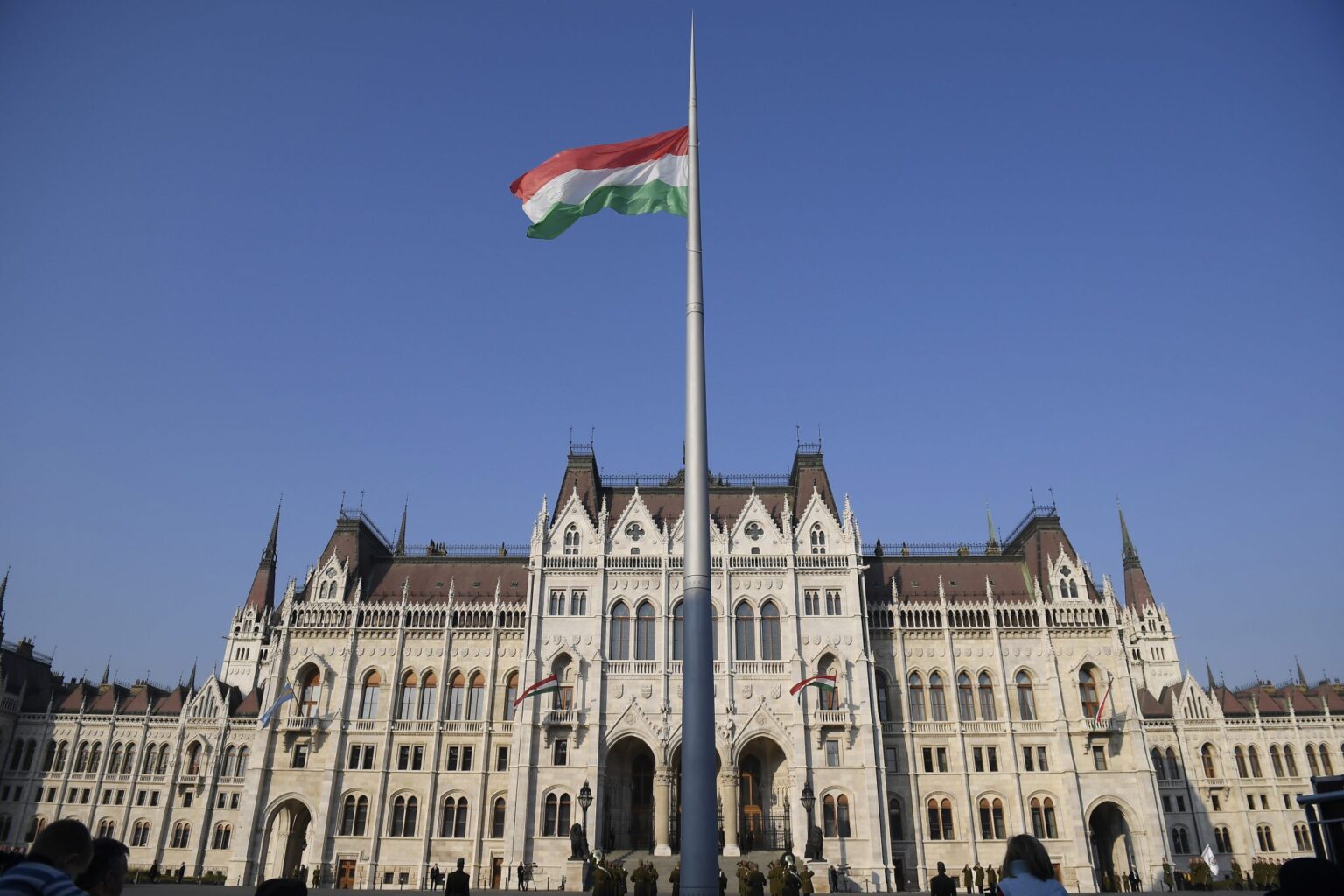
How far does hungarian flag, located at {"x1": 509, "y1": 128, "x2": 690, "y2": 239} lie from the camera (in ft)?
62.5

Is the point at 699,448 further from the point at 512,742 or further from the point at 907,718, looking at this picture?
the point at 907,718

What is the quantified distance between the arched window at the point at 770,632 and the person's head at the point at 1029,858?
44557mm

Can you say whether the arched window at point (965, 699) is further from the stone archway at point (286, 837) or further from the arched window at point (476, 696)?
the stone archway at point (286, 837)

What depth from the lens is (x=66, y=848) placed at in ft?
18.5

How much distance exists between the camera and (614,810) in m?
48.8

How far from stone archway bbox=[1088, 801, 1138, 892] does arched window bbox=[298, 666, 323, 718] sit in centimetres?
4576

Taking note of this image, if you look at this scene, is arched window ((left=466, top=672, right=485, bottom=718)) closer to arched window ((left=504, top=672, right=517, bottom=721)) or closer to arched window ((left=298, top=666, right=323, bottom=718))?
arched window ((left=504, top=672, right=517, bottom=721))

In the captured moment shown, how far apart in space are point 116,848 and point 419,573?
179ft

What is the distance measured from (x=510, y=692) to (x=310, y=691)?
40.1 feet

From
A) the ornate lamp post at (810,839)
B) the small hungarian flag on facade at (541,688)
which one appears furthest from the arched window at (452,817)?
the ornate lamp post at (810,839)

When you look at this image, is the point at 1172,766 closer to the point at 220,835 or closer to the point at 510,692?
the point at 510,692

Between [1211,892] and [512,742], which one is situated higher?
[512,742]

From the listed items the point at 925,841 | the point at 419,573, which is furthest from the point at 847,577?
the point at 419,573

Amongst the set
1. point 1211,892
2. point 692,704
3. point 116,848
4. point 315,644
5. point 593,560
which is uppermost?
point 593,560
